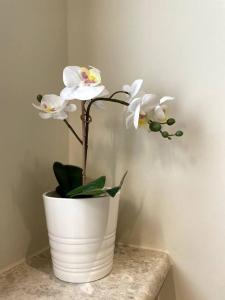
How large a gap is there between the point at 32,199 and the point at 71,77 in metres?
0.35

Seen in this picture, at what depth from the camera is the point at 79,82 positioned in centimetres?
73

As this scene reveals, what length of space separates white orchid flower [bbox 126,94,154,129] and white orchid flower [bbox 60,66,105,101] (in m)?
0.09

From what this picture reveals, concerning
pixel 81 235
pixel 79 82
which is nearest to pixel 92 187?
pixel 81 235

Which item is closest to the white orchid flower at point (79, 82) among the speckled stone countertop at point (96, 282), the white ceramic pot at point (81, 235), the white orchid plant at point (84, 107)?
the white orchid plant at point (84, 107)

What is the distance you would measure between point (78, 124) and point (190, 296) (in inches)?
21.4

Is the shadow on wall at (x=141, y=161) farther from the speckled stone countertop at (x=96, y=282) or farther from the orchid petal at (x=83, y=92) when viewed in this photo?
the orchid petal at (x=83, y=92)

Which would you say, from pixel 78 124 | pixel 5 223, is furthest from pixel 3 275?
pixel 78 124

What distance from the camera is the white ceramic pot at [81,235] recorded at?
0.75m

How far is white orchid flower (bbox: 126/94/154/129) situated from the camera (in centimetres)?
75

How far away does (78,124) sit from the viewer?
1018 millimetres

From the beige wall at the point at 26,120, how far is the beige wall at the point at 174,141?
97mm

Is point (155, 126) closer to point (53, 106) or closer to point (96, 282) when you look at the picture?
point (53, 106)

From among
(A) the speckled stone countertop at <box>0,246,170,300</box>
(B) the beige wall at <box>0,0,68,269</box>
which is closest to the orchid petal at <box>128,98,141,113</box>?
(B) the beige wall at <box>0,0,68,269</box>

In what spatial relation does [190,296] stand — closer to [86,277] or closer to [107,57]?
[86,277]
